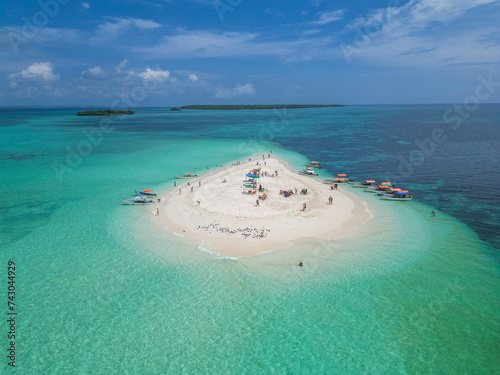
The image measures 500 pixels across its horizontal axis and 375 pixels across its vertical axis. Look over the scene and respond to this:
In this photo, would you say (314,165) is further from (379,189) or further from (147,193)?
(147,193)

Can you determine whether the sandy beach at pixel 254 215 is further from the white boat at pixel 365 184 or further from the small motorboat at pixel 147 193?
the white boat at pixel 365 184

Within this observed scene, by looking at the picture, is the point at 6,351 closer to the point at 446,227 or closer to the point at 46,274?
the point at 46,274

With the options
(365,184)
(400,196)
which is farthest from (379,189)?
(400,196)

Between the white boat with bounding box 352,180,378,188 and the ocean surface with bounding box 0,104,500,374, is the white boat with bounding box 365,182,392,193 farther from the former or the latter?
the ocean surface with bounding box 0,104,500,374

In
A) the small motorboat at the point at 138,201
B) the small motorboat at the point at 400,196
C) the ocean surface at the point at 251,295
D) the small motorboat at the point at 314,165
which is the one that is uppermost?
the small motorboat at the point at 314,165

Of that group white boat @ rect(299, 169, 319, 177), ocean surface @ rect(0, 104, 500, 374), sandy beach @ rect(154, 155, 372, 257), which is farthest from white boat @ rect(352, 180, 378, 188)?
white boat @ rect(299, 169, 319, 177)

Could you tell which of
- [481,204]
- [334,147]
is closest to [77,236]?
[481,204]

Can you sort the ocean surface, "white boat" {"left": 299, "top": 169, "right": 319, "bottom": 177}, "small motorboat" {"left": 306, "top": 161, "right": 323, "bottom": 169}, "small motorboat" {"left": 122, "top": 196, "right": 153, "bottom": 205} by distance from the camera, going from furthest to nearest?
"small motorboat" {"left": 306, "top": 161, "right": 323, "bottom": 169}
"white boat" {"left": 299, "top": 169, "right": 319, "bottom": 177}
"small motorboat" {"left": 122, "top": 196, "right": 153, "bottom": 205}
the ocean surface

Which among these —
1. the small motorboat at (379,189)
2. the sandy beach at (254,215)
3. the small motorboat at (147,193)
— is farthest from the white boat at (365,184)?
the small motorboat at (147,193)
